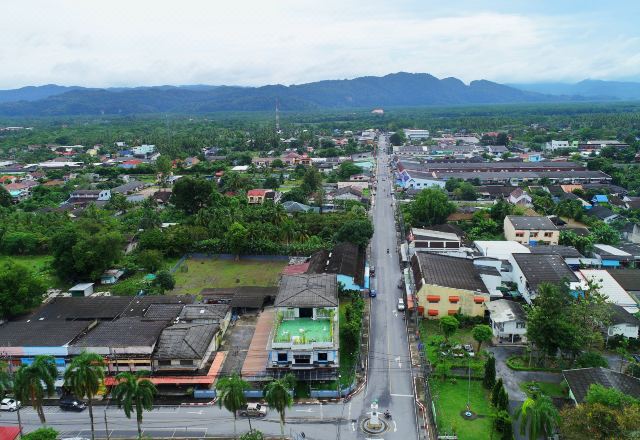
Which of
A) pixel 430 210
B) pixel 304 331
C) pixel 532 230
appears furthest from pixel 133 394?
pixel 532 230

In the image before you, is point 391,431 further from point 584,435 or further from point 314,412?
point 584,435

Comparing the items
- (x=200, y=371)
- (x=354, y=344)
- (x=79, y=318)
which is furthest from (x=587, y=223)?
(x=79, y=318)

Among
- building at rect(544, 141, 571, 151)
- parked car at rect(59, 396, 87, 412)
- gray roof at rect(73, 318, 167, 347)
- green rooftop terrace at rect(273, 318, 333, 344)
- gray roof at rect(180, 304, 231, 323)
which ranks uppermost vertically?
building at rect(544, 141, 571, 151)

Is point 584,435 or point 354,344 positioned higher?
point 584,435

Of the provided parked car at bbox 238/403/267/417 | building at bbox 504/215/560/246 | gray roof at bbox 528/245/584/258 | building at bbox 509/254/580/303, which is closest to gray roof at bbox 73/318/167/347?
parked car at bbox 238/403/267/417

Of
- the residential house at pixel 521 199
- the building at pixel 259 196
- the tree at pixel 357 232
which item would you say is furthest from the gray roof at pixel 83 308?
the residential house at pixel 521 199

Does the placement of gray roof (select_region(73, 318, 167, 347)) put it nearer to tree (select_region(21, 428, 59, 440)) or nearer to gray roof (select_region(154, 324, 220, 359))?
gray roof (select_region(154, 324, 220, 359))
